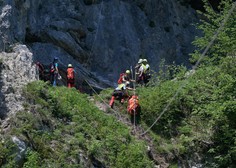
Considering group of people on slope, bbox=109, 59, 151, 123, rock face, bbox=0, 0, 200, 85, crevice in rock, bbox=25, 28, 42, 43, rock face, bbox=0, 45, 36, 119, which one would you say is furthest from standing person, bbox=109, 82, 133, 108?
crevice in rock, bbox=25, 28, 42, 43

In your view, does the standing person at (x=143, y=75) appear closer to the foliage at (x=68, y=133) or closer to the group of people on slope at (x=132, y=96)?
the group of people on slope at (x=132, y=96)

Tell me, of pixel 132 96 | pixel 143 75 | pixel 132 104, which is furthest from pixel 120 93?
pixel 143 75

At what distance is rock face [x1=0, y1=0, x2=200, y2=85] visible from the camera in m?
23.5

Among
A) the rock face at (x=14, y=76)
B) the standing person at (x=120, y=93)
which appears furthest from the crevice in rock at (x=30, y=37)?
the standing person at (x=120, y=93)

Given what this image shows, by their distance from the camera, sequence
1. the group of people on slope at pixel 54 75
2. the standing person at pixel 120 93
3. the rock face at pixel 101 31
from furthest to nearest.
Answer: the rock face at pixel 101 31 < the group of people on slope at pixel 54 75 < the standing person at pixel 120 93

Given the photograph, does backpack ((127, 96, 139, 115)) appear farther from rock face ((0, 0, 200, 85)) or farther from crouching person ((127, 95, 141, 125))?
rock face ((0, 0, 200, 85))

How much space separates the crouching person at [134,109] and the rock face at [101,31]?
5561mm

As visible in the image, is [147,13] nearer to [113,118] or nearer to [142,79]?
[142,79]

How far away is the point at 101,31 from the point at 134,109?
10795mm

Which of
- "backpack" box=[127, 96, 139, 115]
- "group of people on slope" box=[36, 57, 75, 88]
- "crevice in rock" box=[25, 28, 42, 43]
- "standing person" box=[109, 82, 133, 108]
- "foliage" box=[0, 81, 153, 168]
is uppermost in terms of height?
"crevice in rock" box=[25, 28, 42, 43]

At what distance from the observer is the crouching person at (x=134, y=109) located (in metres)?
18.3

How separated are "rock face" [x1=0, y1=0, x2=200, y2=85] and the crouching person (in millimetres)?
5561

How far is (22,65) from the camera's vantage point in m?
16.9

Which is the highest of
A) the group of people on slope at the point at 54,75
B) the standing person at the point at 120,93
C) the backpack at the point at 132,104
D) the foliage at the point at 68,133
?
the group of people on slope at the point at 54,75
